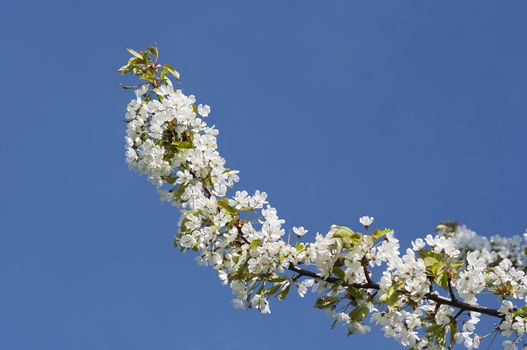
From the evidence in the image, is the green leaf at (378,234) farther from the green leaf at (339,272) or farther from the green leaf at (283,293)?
the green leaf at (283,293)

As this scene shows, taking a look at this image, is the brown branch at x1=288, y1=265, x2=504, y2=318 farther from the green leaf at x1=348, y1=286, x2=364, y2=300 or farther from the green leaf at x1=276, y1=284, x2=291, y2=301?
the green leaf at x1=276, y1=284, x2=291, y2=301

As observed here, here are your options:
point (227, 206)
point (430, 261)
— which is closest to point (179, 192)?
point (227, 206)

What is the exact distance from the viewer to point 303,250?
4766mm

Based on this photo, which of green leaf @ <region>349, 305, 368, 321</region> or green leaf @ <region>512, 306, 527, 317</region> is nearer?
green leaf @ <region>512, 306, 527, 317</region>

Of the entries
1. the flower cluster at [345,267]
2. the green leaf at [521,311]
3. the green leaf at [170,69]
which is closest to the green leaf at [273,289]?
the flower cluster at [345,267]

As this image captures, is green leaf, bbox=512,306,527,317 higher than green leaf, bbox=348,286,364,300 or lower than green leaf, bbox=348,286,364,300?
lower

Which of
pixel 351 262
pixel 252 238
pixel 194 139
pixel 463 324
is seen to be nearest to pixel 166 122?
pixel 194 139

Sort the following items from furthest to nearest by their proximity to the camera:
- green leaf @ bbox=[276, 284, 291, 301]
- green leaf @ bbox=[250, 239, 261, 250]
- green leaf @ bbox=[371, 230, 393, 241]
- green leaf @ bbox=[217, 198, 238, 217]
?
1. green leaf @ bbox=[217, 198, 238, 217]
2. green leaf @ bbox=[276, 284, 291, 301]
3. green leaf @ bbox=[250, 239, 261, 250]
4. green leaf @ bbox=[371, 230, 393, 241]

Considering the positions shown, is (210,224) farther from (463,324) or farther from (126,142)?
(463,324)

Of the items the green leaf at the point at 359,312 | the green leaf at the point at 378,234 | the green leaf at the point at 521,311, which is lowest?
the green leaf at the point at 359,312

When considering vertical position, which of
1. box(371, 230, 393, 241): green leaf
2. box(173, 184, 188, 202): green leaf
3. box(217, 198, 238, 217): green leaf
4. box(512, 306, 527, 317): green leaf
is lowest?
box(512, 306, 527, 317): green leaf

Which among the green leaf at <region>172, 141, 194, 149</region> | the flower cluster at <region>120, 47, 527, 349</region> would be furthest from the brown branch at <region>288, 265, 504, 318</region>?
the green leaf at <region>172, 141, 194, 149</region>

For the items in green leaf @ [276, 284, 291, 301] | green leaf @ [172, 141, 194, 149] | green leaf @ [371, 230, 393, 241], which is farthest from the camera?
green leaf @ [172, 141, 194, 149]

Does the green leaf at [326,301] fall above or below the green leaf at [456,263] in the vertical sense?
below
